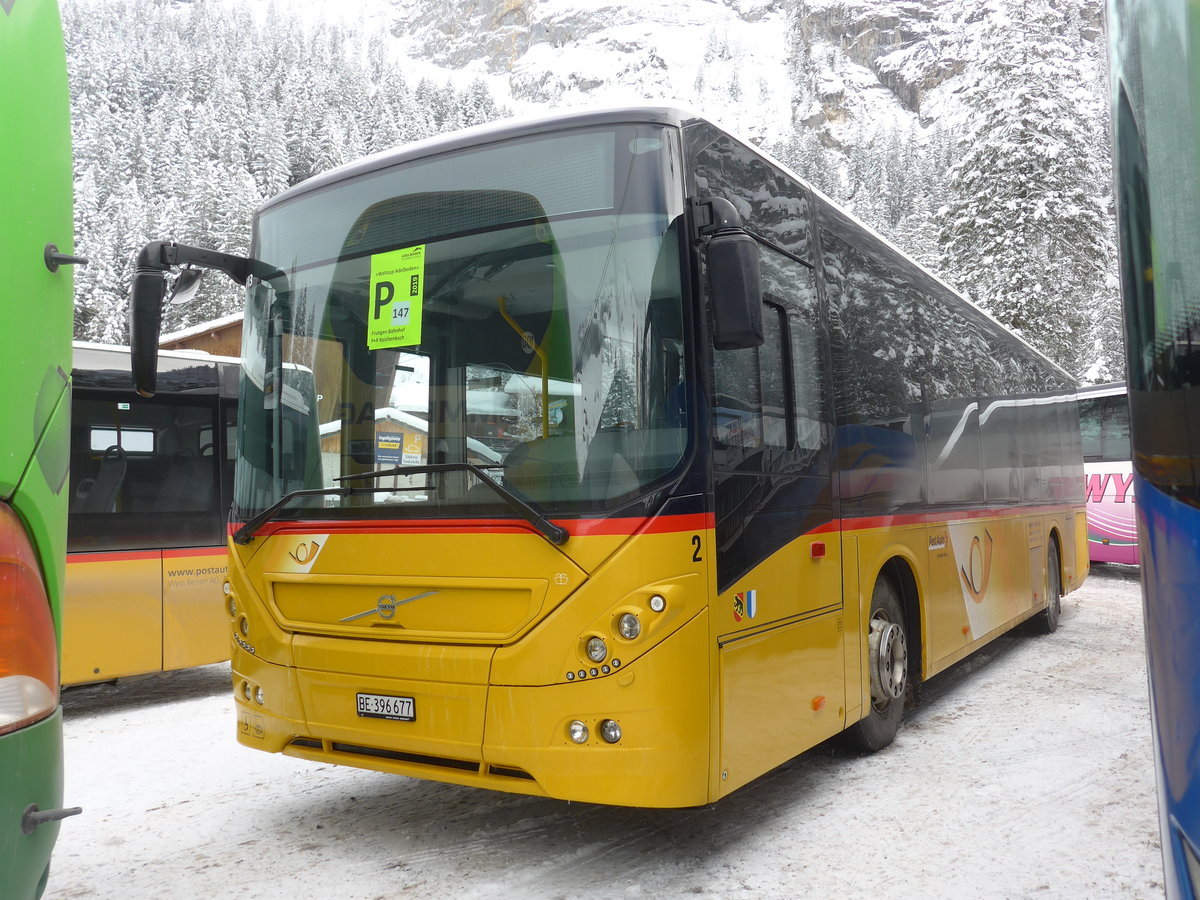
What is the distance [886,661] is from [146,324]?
441cm

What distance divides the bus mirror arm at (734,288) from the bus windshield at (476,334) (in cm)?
22

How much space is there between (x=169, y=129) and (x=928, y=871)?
278ft

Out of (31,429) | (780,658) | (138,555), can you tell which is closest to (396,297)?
(31,429)

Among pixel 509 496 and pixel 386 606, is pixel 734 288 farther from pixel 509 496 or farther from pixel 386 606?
pixel 386 606

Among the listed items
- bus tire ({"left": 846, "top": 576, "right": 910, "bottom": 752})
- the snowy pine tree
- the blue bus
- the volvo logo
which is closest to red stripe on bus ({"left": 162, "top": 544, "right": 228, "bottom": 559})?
the volvo logo

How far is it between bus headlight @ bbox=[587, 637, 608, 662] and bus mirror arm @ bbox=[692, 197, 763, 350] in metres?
1.26

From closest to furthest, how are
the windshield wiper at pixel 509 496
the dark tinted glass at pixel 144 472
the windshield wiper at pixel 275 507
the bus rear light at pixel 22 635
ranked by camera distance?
the bus rear light at pixel 22 635 → the windshield wiper at pixel 509 496 → the windshield wiper at pixel 275 507 → the dark tinted glass at pixel 144 472

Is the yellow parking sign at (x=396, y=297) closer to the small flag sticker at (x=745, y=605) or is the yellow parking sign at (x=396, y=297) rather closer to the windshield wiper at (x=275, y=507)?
the windshield wiper at (x=275, y=507)

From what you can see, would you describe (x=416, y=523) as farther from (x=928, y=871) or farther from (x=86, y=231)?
(x=86, y=231)

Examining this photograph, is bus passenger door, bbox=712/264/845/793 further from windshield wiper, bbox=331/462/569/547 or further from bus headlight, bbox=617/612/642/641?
windshield wiper, bbox=331/462/569/547

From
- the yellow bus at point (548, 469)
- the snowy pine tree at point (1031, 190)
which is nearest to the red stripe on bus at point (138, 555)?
the yellow bus at point (548, 469)

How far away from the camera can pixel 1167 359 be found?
196 cm

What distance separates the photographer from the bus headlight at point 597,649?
4.05 m

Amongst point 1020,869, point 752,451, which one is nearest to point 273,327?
point 752,451
